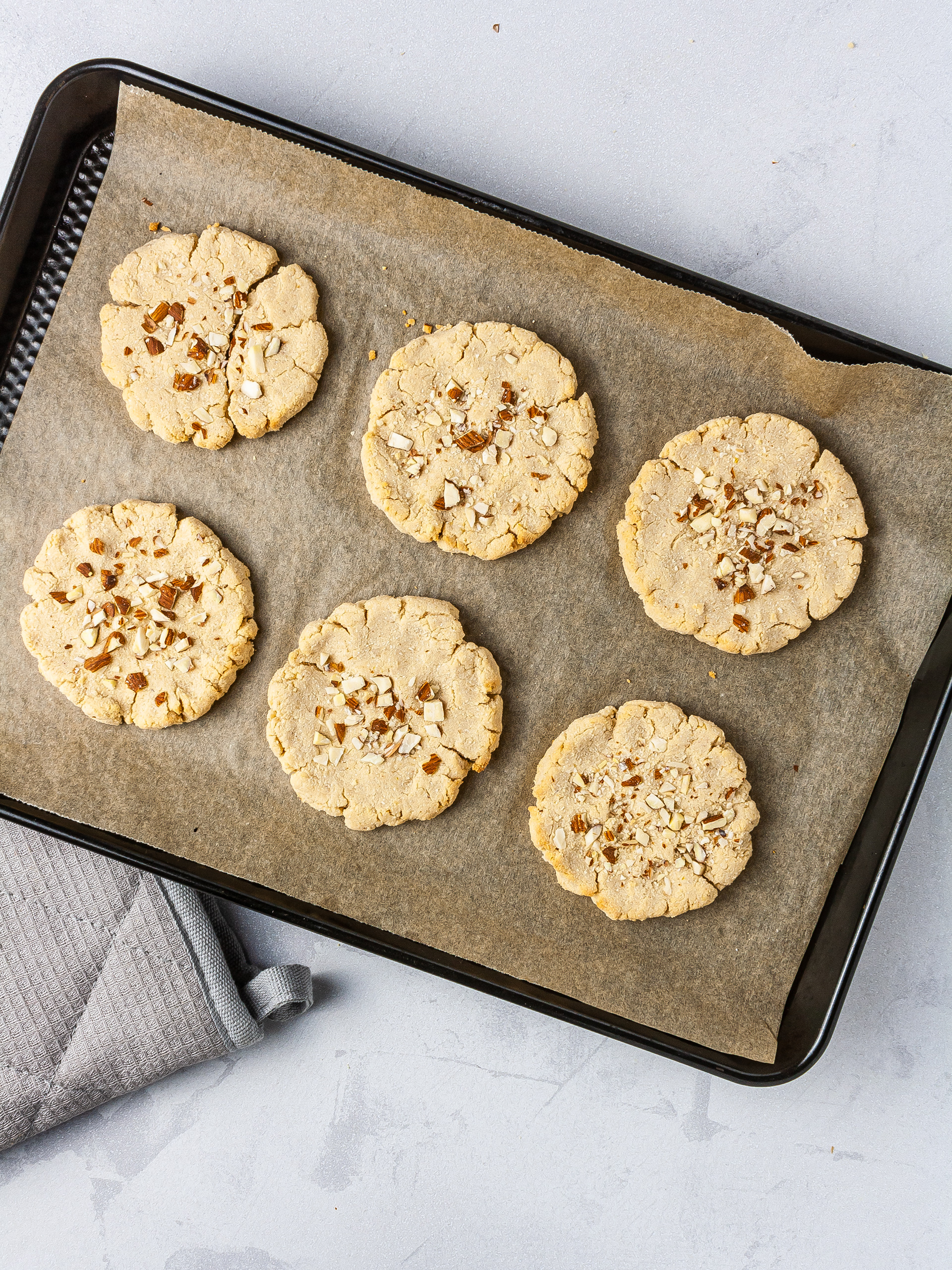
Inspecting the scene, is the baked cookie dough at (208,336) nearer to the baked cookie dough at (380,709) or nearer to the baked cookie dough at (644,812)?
the baked cookie dough at (380,709)

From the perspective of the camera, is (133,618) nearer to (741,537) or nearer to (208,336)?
(208,336)

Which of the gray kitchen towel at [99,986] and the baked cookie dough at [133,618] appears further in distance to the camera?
the gray kitchen towel at [99,986]

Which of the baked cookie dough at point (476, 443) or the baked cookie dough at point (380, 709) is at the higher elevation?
the baked cookie dough at point (476, 443)

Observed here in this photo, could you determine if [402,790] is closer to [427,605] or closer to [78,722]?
[427,605]

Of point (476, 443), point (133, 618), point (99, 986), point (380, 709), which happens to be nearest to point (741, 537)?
point (476, 443)

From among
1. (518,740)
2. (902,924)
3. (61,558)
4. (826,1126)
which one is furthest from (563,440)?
(826,1126)

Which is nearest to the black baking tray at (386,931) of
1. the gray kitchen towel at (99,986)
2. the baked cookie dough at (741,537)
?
the gray kitchen towel at (99,986)

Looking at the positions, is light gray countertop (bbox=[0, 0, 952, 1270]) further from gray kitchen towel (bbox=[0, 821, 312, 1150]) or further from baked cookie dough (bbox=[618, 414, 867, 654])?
baked cookie dough (bbox=[618, 414, 867, 654])

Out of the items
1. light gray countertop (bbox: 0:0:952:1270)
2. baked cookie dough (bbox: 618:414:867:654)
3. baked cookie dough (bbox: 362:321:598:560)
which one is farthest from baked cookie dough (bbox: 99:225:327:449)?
baked cookie dough (bbox: 618:414:867:654)
